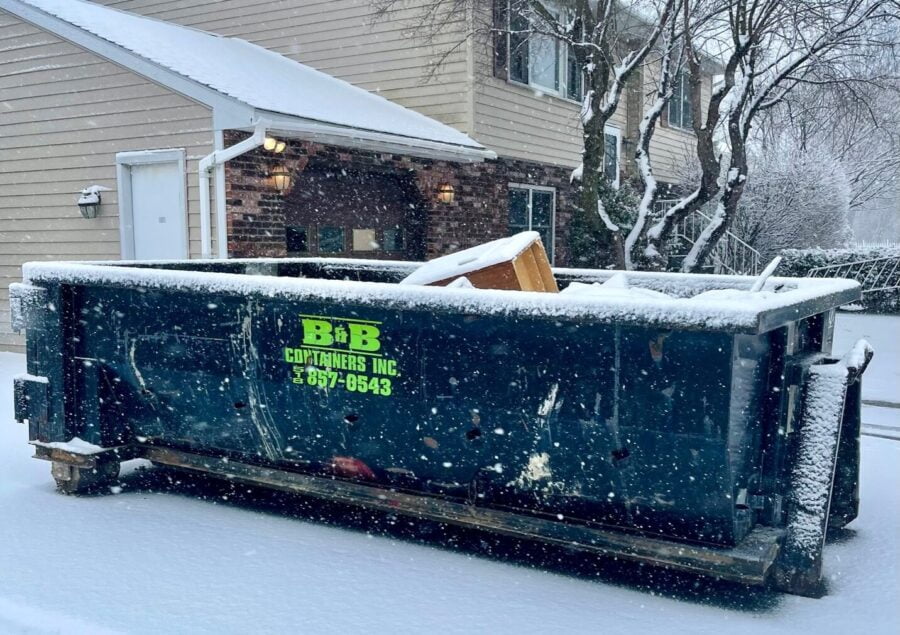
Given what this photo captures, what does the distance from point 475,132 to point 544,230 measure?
115 inches

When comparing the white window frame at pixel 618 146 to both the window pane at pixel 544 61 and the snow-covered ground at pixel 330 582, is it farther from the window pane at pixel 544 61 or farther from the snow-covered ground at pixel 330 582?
the snow-covered ground at pixel 330 582

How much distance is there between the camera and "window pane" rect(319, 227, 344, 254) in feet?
35.7

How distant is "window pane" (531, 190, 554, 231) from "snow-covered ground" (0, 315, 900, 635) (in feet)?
33.5

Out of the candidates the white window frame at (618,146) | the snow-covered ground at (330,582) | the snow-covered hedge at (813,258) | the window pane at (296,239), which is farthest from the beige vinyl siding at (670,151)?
the snow-covered ground at (330,582)

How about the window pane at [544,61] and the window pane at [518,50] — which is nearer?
the window pane at [518,50]

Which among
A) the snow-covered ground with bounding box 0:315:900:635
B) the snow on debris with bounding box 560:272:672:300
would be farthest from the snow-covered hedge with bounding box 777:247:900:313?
the snow-covered ground with bounding box 0:315:900:635

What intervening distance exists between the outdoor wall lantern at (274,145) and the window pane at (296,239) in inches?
43.9

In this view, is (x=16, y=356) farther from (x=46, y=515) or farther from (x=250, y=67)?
(x=46, y=515)

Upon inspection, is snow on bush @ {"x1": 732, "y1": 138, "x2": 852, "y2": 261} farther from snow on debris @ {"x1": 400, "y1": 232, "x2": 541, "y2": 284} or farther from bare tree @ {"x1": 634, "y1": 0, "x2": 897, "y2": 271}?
snow on debris @ {"x1": 400, "y1": 232, "x2": 541, "y2": 284}

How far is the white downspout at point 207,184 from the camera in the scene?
8950 mm

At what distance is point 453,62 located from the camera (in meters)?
12.4

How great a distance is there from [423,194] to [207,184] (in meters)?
3.55

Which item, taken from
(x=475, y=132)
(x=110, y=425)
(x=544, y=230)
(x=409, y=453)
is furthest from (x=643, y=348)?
(x=544, y=230)

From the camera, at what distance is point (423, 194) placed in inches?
474
